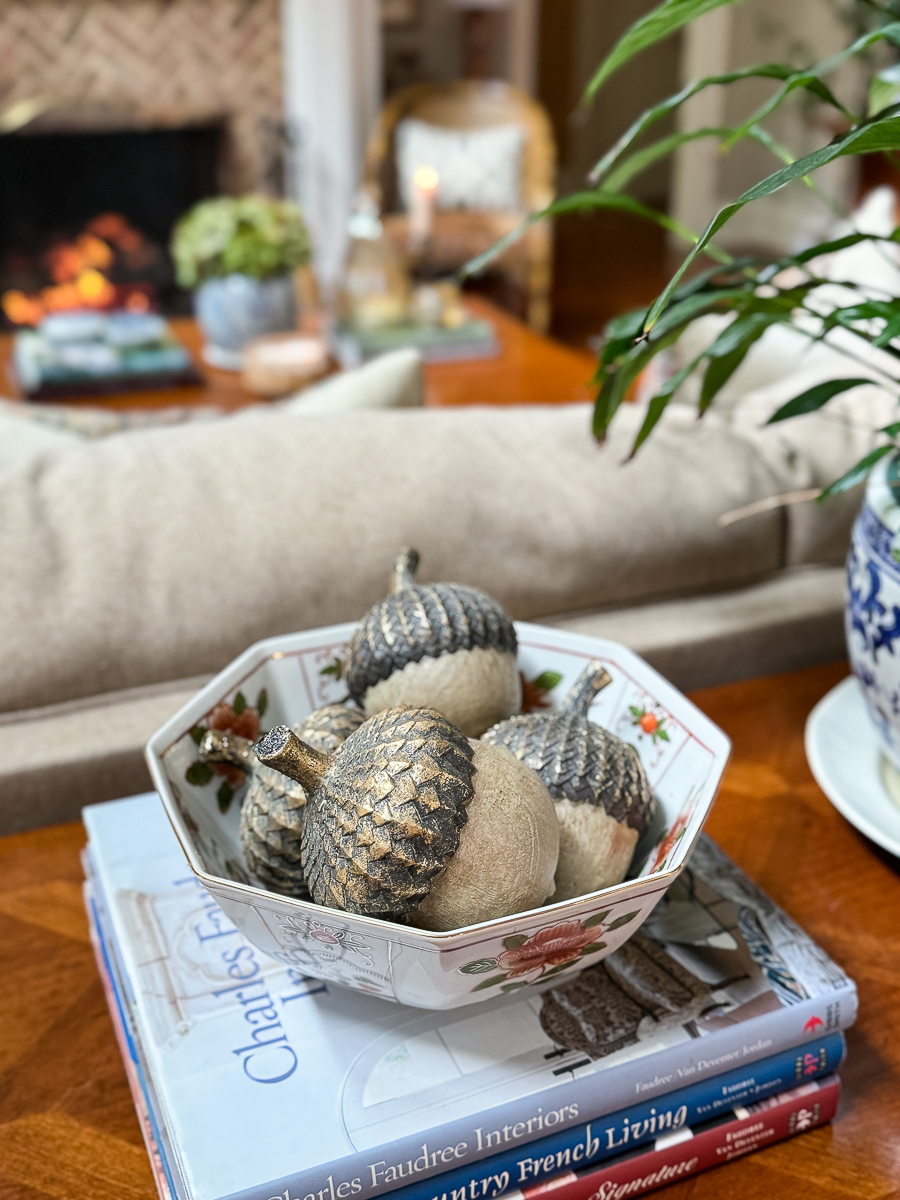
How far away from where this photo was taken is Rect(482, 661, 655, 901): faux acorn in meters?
0.45

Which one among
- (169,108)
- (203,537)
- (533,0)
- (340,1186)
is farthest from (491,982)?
(533,0)

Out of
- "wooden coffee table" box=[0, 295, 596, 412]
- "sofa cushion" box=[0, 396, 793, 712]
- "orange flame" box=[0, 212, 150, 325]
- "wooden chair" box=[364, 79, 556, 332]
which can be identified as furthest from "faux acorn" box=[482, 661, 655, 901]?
"wooden chair" box=[364, 79, 556, 332]

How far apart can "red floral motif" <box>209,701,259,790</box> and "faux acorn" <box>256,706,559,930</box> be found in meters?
0.12

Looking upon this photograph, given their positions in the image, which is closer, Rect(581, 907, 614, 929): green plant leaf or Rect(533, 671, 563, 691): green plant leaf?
Rect(581, 907, 614, 929): green plant leaf

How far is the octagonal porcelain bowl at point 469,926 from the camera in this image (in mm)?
399

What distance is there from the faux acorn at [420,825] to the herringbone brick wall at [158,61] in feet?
12.4

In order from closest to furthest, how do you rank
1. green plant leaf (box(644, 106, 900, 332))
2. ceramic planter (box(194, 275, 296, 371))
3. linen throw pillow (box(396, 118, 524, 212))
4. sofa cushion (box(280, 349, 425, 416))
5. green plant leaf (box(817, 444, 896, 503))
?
green plant leaf (box(644, 106, 900, 332)) < green plant leaf (box(817, 444, 896, 503)) < sofa cushion (box(280, 349, 425, 416)) < ceramic planter (box(194, 275, 296, 371)) < linen throw pillow (box(396, 118, 524, 212))

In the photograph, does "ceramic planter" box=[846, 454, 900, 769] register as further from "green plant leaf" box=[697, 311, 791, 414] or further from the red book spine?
the red book spine

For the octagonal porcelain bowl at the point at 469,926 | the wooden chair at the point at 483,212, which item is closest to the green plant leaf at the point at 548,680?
the octagonal porcelain bowl at the point at 469,926

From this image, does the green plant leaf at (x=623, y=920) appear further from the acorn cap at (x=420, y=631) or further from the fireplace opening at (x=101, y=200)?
the fireplace opening at (x=101, y=200)

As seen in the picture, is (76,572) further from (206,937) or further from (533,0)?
(533,0)

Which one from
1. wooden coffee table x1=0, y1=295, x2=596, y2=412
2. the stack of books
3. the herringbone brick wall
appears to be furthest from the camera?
the herringbone brick wall

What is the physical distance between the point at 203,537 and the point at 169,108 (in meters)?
3.47

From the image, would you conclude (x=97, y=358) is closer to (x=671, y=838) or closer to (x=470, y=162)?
(x=671, y=838)
